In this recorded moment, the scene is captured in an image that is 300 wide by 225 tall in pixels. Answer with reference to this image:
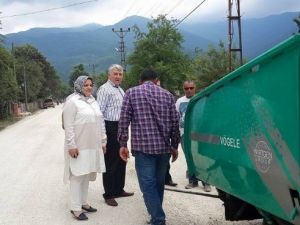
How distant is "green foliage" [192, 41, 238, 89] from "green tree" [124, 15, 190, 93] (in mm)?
1228

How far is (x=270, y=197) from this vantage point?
3715mm

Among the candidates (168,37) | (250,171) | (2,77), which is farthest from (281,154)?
(2,77)

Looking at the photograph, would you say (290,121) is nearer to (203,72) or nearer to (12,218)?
(12,218)

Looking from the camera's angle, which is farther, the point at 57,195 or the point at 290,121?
the point at 57,195

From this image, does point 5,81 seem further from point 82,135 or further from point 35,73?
point 35,73

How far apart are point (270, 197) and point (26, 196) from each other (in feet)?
→ 17.7

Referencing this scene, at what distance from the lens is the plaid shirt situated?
5680 mm

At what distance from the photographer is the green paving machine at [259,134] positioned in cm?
328

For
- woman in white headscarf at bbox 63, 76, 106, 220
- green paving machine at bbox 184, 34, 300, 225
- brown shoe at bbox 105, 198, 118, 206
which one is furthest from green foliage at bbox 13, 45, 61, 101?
green paving machine at bbox 184, 34, 300, 225

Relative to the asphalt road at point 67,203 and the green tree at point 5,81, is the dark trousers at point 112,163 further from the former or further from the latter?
the green tree at point 5,81

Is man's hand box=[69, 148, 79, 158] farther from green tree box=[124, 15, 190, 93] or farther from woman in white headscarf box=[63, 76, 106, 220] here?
green tree box=[124, 15, 190, 93]

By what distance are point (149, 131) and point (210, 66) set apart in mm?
23268

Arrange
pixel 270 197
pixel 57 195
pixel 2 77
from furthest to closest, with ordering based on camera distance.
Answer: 1. pixel 2 77
2. pixel 57 195
3. pixel 270 197

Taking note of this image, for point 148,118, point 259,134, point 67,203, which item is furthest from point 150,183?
point 67,203
